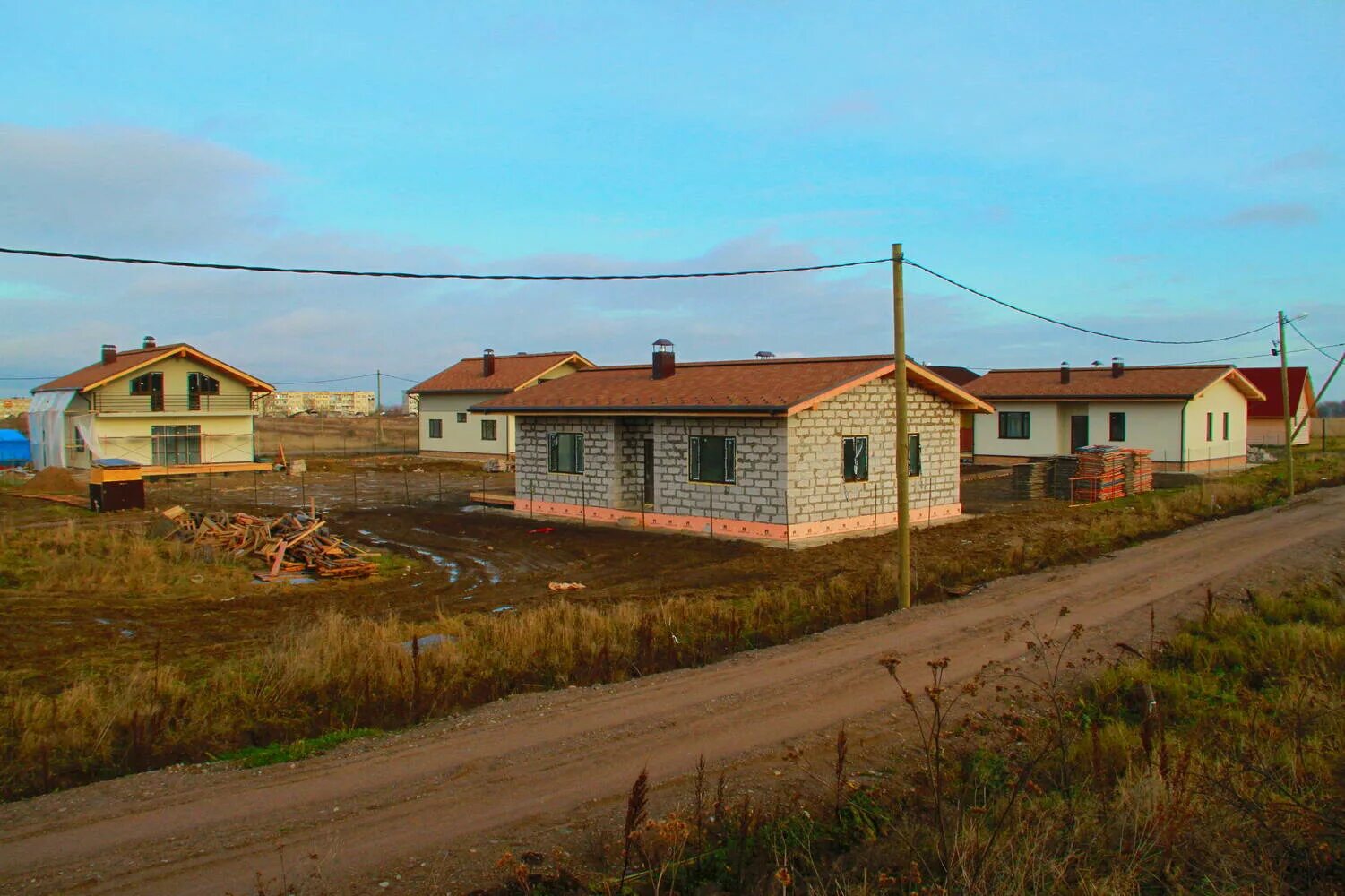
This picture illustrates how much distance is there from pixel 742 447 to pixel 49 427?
3995 cm

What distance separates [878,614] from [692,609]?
2.90 metres

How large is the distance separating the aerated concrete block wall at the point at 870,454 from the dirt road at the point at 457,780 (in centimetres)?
917

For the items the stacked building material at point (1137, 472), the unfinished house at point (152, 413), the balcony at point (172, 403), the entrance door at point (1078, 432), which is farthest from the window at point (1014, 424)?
the balcony at point (172, 403)

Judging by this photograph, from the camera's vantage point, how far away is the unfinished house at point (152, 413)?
4419cm

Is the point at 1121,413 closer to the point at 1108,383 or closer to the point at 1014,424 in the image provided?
the point at 1108,383

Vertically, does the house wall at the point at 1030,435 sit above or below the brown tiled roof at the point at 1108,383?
below

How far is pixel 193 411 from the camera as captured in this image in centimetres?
4675

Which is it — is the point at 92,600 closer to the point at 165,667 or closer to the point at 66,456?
the point at 165,667

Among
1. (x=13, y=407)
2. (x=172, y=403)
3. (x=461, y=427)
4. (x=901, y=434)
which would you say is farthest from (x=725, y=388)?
(x=13, y=407)

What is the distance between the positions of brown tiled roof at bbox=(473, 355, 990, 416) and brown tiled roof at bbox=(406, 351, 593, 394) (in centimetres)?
2220

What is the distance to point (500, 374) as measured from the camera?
53125 mm

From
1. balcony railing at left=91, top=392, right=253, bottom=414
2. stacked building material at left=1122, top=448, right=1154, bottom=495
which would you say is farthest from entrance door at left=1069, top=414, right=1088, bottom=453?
balcony railing at left=91, top=392, right=253, bottom=414

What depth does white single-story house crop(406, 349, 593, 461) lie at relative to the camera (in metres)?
51.1

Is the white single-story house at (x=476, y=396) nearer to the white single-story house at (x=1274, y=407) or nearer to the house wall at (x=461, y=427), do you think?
the house wall at (x=461, y=427)
